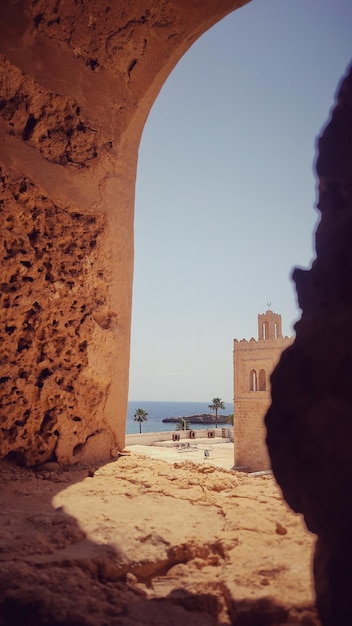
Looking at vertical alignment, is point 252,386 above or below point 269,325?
below

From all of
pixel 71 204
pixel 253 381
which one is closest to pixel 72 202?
pixel 71 204

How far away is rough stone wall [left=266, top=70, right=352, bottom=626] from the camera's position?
4.88 ft

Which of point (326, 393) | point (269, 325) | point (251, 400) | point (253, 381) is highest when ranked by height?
point (269, 325)

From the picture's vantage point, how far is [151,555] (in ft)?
7.13

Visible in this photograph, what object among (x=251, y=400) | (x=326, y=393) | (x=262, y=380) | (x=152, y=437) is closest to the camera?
(x=326, y=393)

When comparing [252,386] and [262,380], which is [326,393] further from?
[262,380]

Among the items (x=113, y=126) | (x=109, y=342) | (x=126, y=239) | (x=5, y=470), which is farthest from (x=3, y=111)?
(x=5, y=470)

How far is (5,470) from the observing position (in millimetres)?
3719

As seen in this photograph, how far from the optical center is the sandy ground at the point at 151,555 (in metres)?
1.68

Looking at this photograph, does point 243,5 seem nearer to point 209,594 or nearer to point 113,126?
point 113,126

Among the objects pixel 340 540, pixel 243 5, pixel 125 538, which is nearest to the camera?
pixel 340 540

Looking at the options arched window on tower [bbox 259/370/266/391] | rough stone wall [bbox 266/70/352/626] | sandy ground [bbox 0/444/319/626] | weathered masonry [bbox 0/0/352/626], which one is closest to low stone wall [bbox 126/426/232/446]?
arched window on tower [bbox 259/370/266/391]

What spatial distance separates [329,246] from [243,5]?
4.56m

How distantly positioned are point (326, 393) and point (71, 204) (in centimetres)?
352
